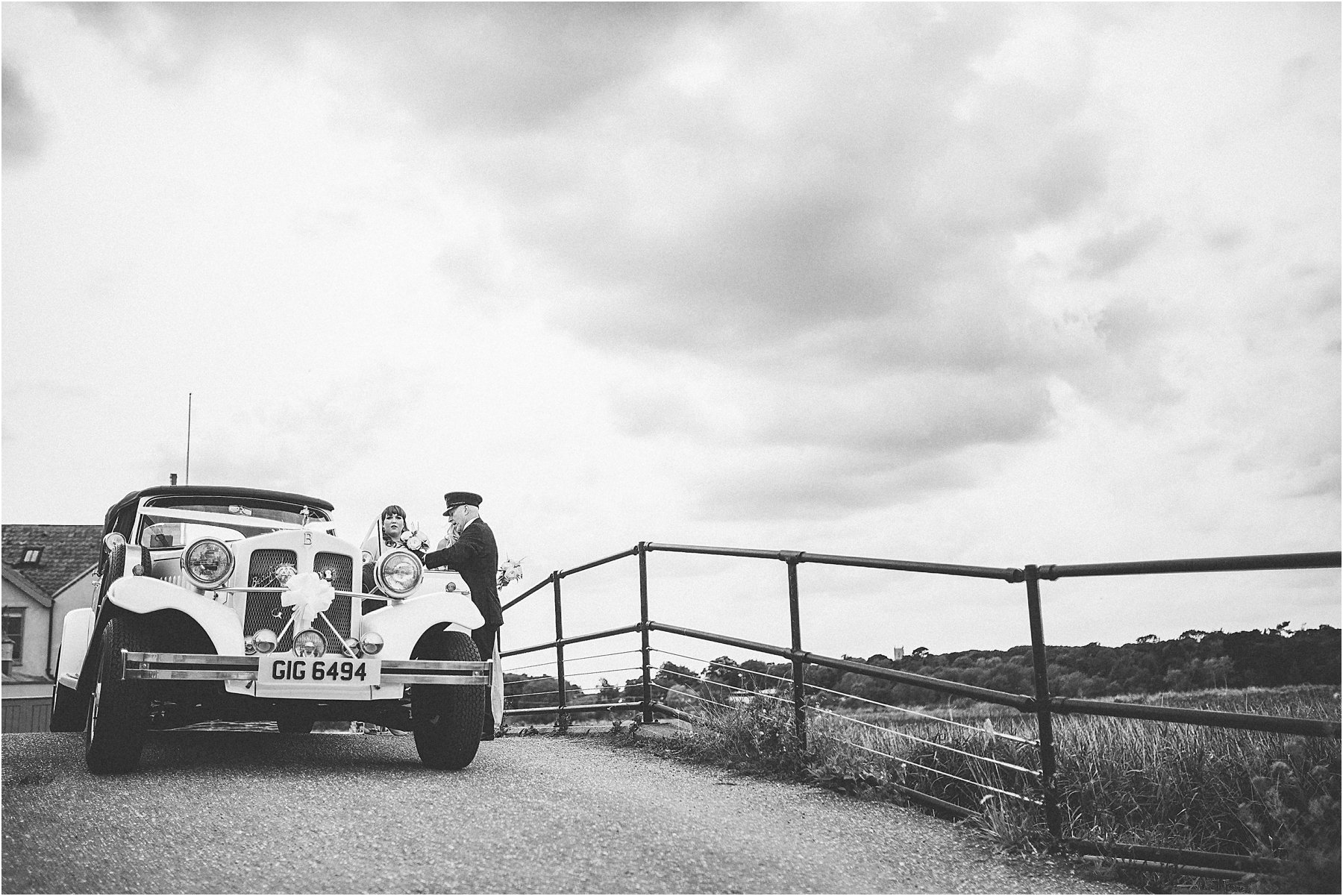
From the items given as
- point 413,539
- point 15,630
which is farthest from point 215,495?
point 15,630

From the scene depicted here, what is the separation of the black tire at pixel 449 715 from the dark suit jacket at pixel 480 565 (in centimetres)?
125

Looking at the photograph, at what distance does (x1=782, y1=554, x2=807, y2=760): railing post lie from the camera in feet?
21.5

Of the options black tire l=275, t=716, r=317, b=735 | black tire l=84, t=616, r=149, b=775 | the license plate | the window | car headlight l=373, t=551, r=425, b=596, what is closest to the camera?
black tire l=84, t=616, r=149, b=775

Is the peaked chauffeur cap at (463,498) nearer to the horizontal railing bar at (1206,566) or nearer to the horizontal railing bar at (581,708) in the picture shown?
the horizontal railing bar at (581,708)

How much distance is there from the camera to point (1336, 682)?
4.41m

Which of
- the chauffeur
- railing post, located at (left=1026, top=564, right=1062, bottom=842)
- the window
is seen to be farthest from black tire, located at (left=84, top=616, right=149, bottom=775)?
the window

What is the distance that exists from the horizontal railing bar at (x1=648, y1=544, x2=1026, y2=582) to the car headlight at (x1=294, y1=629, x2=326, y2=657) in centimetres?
256

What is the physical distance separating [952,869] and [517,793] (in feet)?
7.60

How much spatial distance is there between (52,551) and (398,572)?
3469cm

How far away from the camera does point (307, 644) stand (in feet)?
21.2

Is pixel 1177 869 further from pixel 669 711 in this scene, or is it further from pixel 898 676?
pixel 669 711

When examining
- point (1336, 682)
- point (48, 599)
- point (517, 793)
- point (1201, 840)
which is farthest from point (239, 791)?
point (48, 599)

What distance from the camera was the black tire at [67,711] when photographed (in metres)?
7.52

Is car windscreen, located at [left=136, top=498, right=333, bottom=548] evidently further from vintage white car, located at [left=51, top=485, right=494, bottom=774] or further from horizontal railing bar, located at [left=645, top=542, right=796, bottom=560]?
horizontal railing bar, located at [left=645, top=542, right=796, bottom=560]
